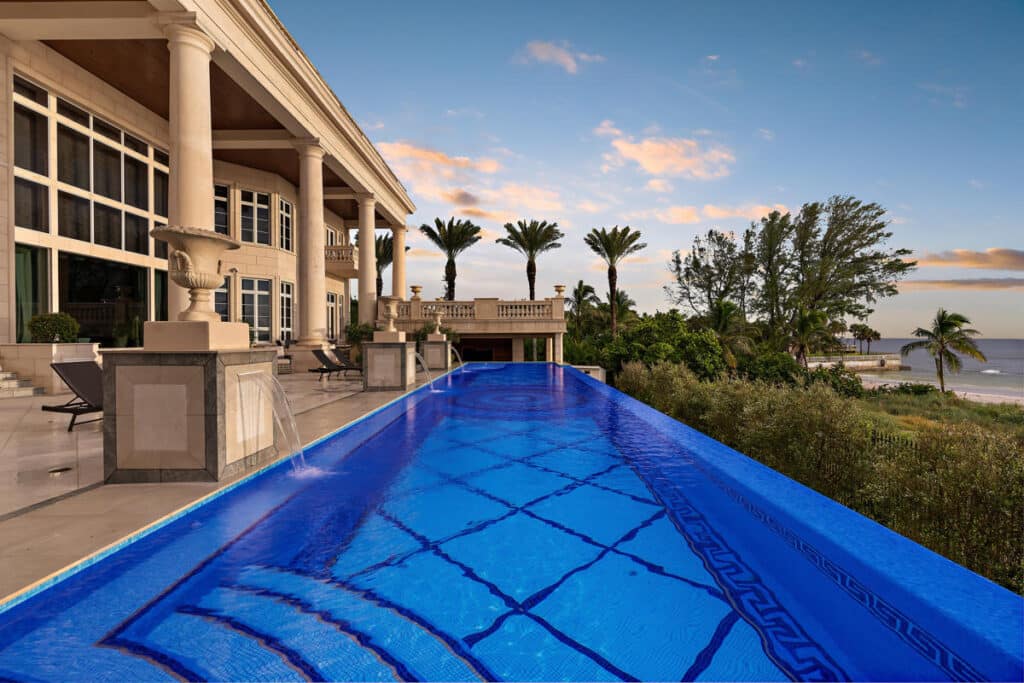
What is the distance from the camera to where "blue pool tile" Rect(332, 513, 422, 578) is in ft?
A: 10.5

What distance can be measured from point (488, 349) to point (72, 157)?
24.1 m

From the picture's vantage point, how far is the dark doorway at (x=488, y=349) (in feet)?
110

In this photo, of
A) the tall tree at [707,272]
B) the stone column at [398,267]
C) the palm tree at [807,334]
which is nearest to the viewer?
the stone column at [398,267]

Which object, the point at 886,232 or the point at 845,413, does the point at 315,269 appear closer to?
the point at 845,413

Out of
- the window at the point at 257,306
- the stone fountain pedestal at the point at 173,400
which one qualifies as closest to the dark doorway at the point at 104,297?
the window at the point at 257,306

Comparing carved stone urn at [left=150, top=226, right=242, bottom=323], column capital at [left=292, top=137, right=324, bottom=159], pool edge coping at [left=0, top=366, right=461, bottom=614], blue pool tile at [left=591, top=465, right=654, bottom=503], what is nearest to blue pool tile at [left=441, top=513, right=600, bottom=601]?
blue pool tile at [left=591, top=465, right=654, bottom=503]

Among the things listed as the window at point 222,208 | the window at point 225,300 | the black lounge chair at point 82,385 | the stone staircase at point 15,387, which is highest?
the window at point 222,208

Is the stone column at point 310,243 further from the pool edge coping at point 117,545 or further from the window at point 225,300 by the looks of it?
the pool edge coping at point 117,545

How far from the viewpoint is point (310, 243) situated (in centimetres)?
1655

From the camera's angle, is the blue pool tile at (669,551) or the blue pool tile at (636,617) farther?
the blue pool tile at (669,551)

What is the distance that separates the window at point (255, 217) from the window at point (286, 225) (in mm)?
725

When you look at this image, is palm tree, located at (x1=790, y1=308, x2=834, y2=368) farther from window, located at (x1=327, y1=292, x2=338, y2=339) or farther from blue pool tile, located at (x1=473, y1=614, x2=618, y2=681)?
blue pool tile, located at (x1=473, y1=614, x2=618, y2=681)

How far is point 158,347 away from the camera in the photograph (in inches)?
174

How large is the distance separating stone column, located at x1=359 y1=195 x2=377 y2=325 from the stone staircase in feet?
39.3
